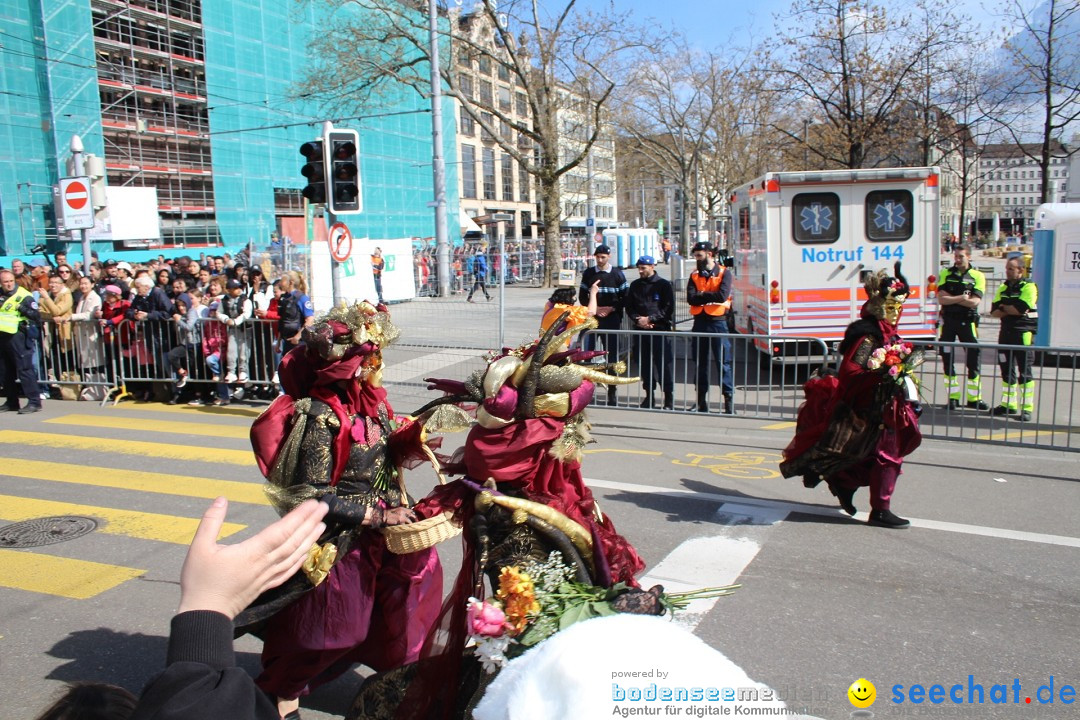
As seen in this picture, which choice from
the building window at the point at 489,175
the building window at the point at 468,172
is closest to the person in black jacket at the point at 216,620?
the building window at the point at 468,172

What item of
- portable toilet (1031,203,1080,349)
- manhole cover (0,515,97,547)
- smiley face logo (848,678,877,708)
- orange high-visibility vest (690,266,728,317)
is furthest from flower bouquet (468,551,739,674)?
portable toilet (1031,203,1080,349)

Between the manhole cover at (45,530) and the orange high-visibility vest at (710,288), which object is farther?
the orange high-visibility vest at (710,288)

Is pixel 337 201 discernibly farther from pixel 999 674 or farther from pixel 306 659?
pixel 999 674

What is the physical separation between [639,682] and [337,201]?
29.6 feet

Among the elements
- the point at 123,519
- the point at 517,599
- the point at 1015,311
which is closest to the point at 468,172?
the point at 1015,311

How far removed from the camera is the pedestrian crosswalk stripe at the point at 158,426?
9453 millimetres

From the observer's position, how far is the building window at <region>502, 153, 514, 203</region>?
75500mm

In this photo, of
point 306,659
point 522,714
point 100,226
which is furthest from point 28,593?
point 100,226

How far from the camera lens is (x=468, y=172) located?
69.6m

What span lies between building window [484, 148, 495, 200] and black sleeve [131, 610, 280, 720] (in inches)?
2850

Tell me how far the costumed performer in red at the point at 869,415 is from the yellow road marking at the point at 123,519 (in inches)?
170

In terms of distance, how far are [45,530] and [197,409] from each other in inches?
185

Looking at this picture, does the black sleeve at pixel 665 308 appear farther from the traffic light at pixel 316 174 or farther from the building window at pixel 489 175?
the building window at pixel 489 175

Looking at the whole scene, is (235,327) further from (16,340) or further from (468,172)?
(468,172)
